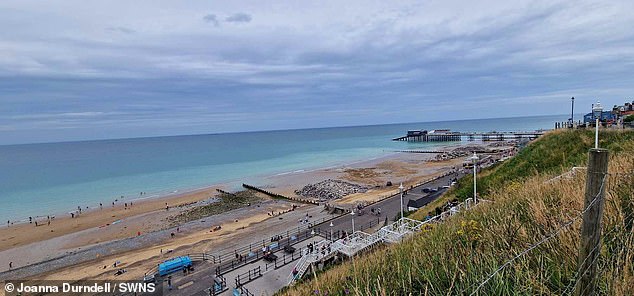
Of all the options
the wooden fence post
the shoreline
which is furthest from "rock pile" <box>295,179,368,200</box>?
the wooden fence post

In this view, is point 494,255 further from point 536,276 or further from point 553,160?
point 553,160

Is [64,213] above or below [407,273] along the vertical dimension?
below

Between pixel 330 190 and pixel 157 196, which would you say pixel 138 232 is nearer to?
pixel 157 196

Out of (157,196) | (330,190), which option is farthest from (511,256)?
(157,196)

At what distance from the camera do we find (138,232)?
24203mm

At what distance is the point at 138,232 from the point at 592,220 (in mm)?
28175

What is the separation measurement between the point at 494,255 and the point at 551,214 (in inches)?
43.0

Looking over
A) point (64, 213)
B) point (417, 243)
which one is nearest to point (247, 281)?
point (417, 243)

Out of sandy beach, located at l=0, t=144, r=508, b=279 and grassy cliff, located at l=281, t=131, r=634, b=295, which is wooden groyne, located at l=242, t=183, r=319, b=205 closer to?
sandy beach, located at l=0, t=144, r=508, b=279

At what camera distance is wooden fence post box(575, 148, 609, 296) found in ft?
6.88

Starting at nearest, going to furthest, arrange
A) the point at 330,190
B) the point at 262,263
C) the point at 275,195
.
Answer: the point at 262,263
the point at 330,190
the point at 275,195

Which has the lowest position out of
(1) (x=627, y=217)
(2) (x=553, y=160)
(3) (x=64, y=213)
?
(3) (x=64, y=213)

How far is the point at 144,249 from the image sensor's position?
2020 cm

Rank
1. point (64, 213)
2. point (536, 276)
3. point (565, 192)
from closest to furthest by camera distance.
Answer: point (536, 276) < point (565, 192) < point (64, 213)
